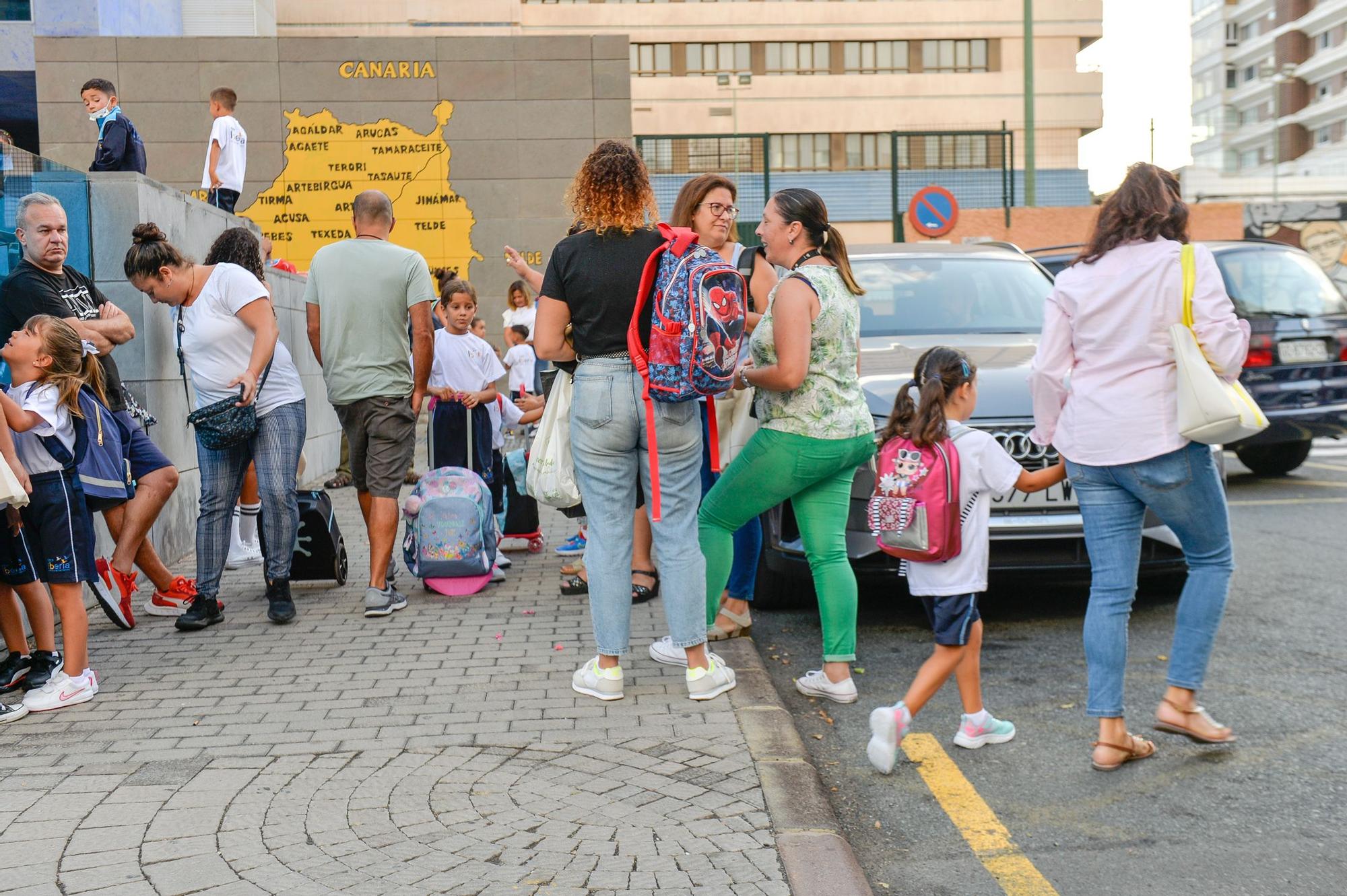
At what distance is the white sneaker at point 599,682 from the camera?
16.1 feet

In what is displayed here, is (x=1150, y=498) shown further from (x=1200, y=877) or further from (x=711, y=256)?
(x=711, y=256)

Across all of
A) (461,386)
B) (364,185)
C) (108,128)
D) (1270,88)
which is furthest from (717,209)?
(1270,88)

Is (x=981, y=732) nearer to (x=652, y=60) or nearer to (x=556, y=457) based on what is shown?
(x=556, y=457)

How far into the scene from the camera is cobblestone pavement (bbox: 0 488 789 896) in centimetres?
335

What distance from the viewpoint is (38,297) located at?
5734 mm

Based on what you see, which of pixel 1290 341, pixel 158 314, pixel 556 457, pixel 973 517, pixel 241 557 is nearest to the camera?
pixel 973 517

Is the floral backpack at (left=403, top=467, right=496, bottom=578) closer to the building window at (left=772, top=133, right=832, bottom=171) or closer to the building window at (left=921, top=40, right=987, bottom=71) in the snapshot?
the building window at (left=772, top=133, right=832, bottom=171)

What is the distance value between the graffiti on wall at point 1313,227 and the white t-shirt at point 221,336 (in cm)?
2678

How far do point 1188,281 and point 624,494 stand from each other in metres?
2.06

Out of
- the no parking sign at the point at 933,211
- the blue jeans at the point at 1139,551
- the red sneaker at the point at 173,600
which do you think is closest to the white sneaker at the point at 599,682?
the blue jeans at the point at 1139,551

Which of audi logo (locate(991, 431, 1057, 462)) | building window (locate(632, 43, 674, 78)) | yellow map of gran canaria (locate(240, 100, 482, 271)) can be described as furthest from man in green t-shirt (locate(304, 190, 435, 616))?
building window (locate(632, 43, 674, 78))

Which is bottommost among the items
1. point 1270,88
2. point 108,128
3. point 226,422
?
point 226,422

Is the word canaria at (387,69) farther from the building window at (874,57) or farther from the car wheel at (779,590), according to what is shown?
the building window at (874,57)

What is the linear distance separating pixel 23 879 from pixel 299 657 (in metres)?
2.36
